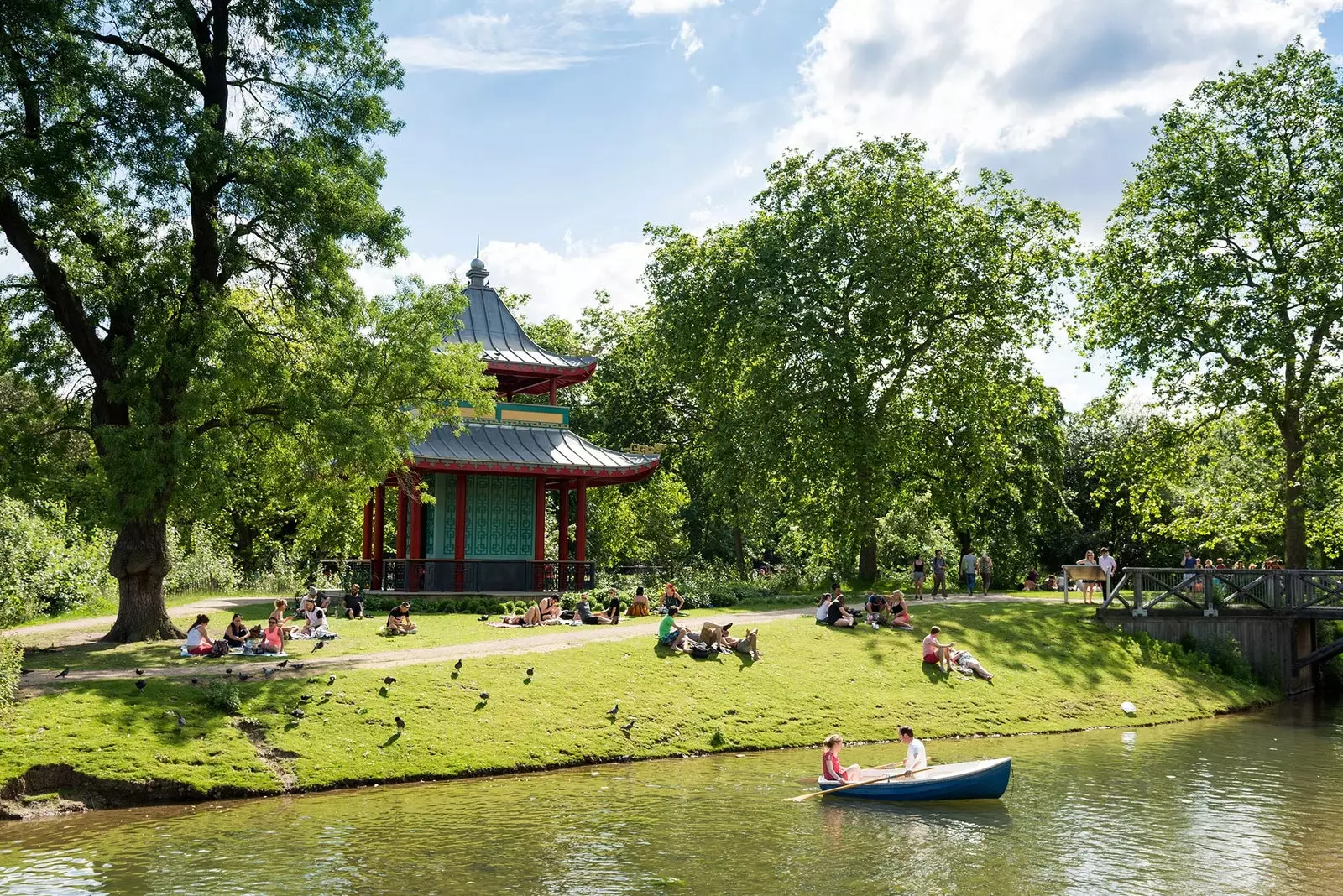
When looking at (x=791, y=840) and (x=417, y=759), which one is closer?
(x=791, y=840)

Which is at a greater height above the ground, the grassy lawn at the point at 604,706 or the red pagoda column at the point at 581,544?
the red pagoda column at the point at 581,544

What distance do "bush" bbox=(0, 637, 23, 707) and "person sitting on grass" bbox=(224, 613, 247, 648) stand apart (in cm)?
599

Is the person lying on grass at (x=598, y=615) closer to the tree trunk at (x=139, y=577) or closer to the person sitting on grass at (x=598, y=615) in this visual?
the person sitting on grass at (x=598, y=615)

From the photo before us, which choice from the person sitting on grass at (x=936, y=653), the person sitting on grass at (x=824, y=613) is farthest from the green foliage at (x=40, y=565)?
the person sitting on grass at (x=936, y=653)

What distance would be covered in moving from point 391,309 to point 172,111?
20.8 ft

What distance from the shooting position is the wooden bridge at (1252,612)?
32.8 m

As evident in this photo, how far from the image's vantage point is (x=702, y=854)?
14.6 meters

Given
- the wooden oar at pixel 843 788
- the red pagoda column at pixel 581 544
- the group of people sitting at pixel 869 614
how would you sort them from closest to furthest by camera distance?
the wooden oar at pixel 843 788, the group of people sitting at pixel 869 614, the red pagoda column at pixel 581 544

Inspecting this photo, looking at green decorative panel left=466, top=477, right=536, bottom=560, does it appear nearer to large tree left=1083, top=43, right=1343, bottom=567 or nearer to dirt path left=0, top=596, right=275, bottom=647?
dirt path left=0, top=596, right=275, bottom=647

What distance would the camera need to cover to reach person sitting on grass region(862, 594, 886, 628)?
103 ft

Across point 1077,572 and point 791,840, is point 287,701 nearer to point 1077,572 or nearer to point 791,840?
point 791,840

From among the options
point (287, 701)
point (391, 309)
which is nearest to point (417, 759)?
point (287, 701)

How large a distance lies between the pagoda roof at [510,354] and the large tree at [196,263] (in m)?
11.4

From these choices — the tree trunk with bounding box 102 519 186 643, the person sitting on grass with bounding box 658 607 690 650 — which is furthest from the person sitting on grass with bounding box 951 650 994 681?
the tree trunk with bounding box 102 519 186 643
